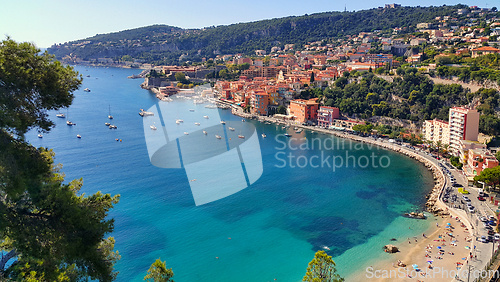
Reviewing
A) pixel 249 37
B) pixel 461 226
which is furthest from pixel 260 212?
pixel 249 37

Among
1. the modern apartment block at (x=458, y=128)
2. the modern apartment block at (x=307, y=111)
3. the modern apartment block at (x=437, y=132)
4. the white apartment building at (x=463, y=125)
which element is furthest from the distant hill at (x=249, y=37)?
the white apartment building at (x=463, y=125)

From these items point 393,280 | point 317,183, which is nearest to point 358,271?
point 393,280

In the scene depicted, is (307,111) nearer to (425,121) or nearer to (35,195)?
(425,121)

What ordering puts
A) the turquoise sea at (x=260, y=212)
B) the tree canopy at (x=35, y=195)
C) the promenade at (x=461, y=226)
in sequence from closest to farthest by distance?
the tree canopy at (x=35, y=195) < the promenade at (x=461, y=226) < the turquoise sea at (x=260, y=212)

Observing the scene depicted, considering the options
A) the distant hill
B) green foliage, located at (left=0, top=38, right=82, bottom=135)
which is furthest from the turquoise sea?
the distant hill

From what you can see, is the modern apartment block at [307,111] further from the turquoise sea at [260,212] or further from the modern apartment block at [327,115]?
the turquoise sea at [260,212]

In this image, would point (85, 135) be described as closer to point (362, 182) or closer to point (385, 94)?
point (362, 182)
